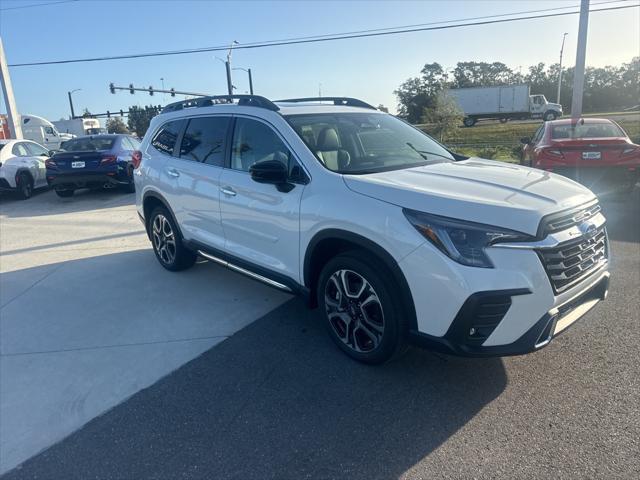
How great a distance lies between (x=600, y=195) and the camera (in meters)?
8.70

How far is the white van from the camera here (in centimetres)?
2775

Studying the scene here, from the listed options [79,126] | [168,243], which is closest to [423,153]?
[168,243]

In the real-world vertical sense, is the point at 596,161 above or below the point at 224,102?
below

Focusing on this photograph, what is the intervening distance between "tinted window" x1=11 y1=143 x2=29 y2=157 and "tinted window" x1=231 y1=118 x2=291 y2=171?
1056cm

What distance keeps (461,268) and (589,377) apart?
139 cm

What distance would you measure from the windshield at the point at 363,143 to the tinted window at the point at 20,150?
11.3 metres

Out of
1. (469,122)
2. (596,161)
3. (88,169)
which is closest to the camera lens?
(596,161)

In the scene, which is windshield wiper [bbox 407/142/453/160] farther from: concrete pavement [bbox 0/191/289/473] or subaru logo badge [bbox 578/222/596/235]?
concrete pavement [bbox 0/191/289/473]

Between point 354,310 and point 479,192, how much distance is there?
118 centimetres

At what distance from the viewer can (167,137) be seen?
213 inches

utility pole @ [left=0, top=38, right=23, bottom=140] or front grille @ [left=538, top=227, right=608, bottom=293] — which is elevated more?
utility pole @ [left=0, top=38, right=23, bottom=140]

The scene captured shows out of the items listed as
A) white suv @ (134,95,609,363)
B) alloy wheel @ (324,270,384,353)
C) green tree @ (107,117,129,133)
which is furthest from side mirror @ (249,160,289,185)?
green tree @ (107,117,129,133)

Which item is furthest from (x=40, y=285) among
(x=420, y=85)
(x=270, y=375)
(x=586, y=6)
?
(x=420, y=85)

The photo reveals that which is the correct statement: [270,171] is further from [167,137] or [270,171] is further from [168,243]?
[168,243]
